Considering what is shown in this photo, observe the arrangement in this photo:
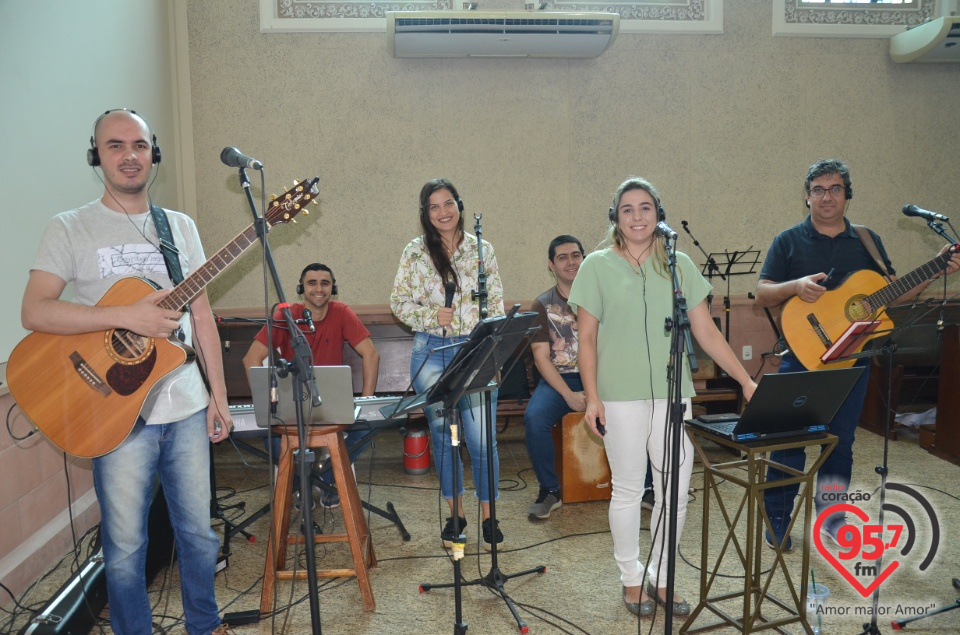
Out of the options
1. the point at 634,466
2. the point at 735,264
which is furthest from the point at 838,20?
the point at 634,466

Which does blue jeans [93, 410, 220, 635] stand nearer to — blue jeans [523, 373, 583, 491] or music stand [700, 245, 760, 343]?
blue jeans [523, 373, 583, 491]

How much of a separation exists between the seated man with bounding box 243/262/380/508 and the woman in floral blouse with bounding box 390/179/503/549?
86 centimetres

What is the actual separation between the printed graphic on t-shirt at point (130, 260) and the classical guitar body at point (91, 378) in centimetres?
6

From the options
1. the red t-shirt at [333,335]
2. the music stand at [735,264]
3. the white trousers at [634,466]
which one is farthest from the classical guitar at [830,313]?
the music stand at [735,264]

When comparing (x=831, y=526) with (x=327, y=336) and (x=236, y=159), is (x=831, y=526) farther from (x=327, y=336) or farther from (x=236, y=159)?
(x=236, y=159)

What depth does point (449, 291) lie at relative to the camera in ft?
10.7

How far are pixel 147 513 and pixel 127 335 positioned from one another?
0.56 m

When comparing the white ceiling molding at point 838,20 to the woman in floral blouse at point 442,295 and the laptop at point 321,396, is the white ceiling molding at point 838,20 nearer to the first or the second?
the woman in floral blouse at point 442,295

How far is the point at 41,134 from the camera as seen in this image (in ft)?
11.8

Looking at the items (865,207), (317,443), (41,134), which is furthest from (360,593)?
(865,207)

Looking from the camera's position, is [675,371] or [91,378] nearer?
[91,378]

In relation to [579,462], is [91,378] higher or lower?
higher

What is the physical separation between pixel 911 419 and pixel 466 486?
11.4 ft

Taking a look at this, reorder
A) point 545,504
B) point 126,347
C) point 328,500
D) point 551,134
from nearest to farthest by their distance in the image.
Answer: point 126,347, point 545,504, point 328,500, point 551,134
